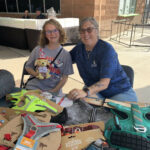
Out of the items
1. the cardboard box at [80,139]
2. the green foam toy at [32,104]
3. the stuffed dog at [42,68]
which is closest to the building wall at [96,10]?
the stuffed dog at [42,68]

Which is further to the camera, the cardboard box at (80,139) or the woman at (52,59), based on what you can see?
the woman at (52,59)

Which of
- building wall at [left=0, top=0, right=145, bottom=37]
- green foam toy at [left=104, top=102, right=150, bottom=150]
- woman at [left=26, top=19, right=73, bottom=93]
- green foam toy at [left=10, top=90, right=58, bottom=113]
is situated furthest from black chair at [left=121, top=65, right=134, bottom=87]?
building wall at [left=0, top=0, right=145, bottom=37]

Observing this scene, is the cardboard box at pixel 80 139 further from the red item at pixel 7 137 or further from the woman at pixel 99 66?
the woman at pixel 99 66

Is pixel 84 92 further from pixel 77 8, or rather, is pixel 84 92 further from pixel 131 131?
pixel 77 8

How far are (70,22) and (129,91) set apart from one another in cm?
536

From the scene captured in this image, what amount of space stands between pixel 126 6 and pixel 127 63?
7129 mm

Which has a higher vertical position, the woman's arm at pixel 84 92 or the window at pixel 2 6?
the window at pixel 2 6

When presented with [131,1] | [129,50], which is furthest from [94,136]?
[131,1]

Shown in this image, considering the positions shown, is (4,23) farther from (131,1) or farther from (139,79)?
(131,1)

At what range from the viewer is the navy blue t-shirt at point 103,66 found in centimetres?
161

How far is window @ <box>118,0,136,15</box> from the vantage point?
33.0 feet

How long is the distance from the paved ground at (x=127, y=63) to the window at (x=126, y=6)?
420cm

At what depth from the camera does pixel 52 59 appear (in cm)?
198

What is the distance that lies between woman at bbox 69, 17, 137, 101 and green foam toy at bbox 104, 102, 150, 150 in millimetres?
497
